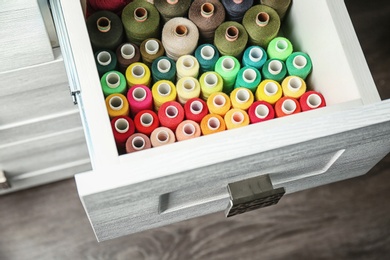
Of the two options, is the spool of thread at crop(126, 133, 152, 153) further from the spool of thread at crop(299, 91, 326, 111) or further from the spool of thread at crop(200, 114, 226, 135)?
the spool of thread at crop(299, 91, 326, 111)

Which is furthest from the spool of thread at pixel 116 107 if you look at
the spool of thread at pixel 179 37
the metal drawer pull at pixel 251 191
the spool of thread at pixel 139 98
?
the metal drawer pull at pixel 251 191

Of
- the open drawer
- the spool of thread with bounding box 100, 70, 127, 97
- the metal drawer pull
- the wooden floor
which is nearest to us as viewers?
the open drawer

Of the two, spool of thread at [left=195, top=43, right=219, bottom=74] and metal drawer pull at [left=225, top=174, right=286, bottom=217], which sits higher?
spool of thread at [left=195, top=43, right=219, bottom=74]

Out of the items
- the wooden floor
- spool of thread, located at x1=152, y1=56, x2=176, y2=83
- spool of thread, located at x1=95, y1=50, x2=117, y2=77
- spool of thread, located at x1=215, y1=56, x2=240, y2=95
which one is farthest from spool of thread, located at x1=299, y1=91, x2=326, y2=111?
the wooden floor

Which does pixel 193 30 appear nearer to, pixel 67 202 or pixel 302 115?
pixel 302 115

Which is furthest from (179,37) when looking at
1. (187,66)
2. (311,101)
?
(311,101)

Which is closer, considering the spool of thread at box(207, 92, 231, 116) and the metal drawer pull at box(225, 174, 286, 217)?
the metal drawer pull at box(225, 174, 286, 217)

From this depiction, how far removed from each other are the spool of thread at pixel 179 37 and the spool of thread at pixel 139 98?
8cm

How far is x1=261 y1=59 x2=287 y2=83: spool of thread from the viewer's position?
1.01 meters

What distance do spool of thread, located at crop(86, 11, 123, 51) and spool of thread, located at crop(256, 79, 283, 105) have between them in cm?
26

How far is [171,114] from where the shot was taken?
0.98 m

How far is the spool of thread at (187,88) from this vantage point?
0.98 m

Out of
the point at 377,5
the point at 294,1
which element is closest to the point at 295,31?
the point at 294,1

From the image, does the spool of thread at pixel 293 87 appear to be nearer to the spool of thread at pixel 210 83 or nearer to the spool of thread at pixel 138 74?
the spool of thread at pixel 210 83
